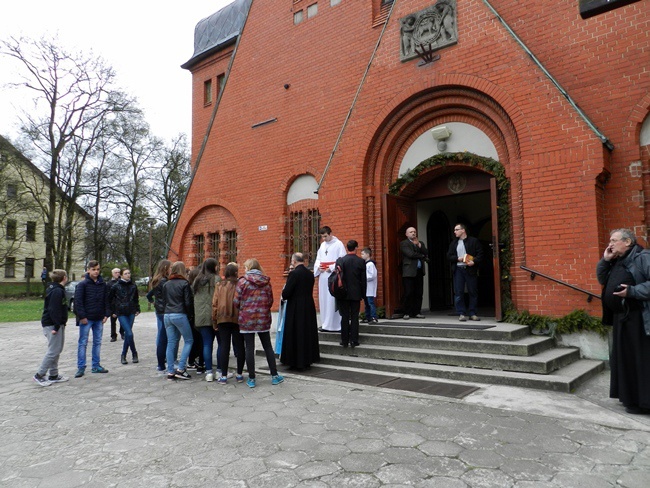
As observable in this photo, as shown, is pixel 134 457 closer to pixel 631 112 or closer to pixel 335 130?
pixel 631 112

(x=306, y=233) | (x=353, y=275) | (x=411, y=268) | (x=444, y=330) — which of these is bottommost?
(x=444, y=330)

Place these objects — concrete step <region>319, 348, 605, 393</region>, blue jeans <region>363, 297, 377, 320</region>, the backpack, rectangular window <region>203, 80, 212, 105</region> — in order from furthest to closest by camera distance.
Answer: rectangular window <region>203, 80, 212, 105</region>
blue jeans <region>363, 297, 377, 320</region>
the backpack
concrete step <region>319, 348, 605, 393</region>

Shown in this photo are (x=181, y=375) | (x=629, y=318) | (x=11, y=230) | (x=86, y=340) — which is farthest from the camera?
(x=11, y=230)

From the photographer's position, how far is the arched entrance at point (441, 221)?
8609 millimetres

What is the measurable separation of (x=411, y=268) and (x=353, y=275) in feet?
5.52

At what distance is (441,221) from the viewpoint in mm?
10820

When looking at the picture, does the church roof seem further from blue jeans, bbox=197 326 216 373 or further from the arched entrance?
blue jeans, bbox=197 326 216 373

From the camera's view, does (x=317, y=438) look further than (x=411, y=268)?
No

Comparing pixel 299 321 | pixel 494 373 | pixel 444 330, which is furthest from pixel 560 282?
pixel 299 321

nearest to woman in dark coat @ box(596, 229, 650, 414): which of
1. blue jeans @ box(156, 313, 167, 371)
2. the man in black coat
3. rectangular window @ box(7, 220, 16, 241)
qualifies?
the man in black coat

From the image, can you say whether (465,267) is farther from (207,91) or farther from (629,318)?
(207,91)

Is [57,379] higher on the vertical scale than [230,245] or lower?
lower

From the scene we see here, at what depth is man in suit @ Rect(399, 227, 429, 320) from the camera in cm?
827

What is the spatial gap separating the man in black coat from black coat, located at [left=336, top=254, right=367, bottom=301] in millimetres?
1742
